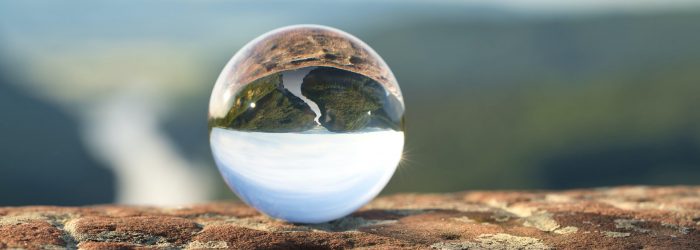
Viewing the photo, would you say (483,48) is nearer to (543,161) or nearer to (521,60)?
(521,60)

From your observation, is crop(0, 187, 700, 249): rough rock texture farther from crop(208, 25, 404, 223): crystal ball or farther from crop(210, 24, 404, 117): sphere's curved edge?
crop(210, 24, 404, 117): sphere's curved edge

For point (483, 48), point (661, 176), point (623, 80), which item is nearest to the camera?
point (661, 176)

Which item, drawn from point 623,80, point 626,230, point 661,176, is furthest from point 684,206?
point 623,80

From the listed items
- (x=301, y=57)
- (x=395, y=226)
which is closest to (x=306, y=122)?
(x=301, y=57)

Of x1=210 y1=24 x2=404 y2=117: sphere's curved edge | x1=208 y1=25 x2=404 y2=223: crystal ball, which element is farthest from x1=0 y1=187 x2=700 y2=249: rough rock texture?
x1=210 y1=24 x2=404 y2=117: sphere's curved edge

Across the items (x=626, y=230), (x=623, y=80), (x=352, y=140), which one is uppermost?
(x=623, y=80)

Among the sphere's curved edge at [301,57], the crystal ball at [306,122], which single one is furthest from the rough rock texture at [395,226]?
the sphere's curved edge at [301,57]

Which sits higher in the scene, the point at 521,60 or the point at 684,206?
the point at 521,60
